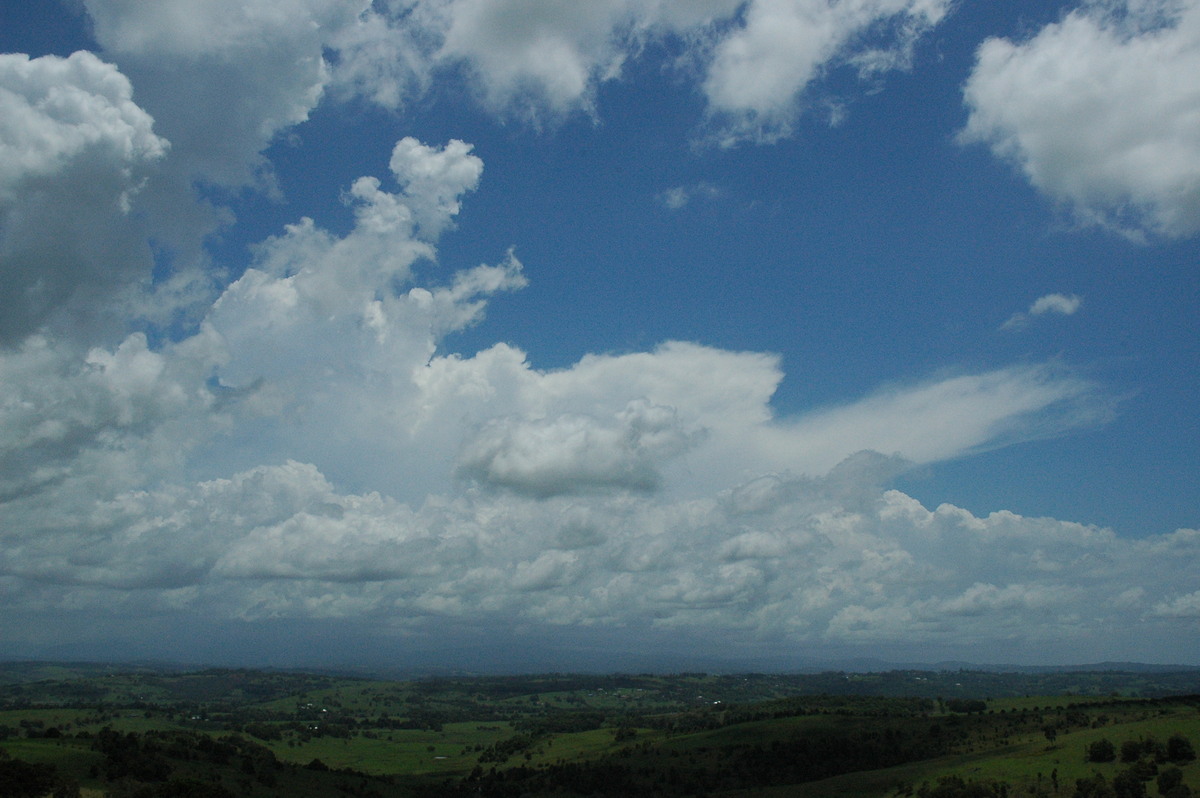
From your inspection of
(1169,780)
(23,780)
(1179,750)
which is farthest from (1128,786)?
(23,780)

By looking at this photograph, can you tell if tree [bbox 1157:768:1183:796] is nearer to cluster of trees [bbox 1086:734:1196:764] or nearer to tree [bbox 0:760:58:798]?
cluster of trees [bbox 1086:734:1196:764]

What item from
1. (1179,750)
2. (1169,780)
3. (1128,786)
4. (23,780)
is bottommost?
(1128,786)

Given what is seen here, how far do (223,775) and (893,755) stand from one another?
140m

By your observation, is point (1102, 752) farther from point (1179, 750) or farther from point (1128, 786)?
point (1128, 786)

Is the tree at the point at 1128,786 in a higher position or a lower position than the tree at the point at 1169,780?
lower

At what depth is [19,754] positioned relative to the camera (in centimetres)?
11544

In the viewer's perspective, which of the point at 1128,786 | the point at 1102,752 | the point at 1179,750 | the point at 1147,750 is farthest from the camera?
the point at 1102,752

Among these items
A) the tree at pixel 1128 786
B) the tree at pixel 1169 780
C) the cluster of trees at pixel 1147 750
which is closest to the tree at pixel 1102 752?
the cluster of trees at pixel 1147 750

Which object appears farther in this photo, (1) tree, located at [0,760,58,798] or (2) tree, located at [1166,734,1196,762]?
(2) tree, located at [1166,734,1196,762]

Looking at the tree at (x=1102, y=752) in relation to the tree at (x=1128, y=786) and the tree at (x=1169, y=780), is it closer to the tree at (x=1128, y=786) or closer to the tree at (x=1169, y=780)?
the tree at (x=1128, y=786)

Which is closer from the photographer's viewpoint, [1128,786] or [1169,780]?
[1169,780]

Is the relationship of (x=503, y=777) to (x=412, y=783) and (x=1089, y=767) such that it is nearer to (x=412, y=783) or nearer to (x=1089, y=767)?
(x=412, y=783)

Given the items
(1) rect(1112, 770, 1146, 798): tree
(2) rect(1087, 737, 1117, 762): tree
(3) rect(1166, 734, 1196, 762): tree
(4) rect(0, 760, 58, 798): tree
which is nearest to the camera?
(4) rect(0, 760, 58, 798): tree

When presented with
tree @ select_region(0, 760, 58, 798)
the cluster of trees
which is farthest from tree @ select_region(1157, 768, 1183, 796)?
tree @ select_region(0, 760, 58, 798)
